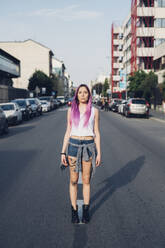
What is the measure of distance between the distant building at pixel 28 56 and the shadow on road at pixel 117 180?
269 ft

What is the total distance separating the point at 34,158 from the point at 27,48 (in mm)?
84522

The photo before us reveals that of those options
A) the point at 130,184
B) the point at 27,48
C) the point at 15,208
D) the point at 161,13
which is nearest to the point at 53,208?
the point at 15,208

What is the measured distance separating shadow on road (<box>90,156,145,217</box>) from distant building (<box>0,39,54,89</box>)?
269 feet

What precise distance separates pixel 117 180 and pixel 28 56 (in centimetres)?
8724

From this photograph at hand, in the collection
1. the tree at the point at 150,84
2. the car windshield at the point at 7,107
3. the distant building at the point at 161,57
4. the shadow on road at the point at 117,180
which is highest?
the distant building at the point at 161,57

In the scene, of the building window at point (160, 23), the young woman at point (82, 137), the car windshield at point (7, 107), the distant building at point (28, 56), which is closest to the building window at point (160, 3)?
the building window at point (160, 23)

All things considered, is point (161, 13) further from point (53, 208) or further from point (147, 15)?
point (53, 208)

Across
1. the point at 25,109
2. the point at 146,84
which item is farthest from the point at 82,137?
the point at 146,84

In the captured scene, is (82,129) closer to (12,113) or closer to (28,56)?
(12,113)

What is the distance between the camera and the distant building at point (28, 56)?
8894 centimetres

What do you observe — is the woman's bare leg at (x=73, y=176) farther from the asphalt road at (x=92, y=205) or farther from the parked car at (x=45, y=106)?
the parked car at (x=45, y=106)

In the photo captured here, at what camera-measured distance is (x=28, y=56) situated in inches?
3570

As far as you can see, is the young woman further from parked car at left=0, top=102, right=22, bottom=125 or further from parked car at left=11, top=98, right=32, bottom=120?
parked car at left=11, top=98, right=32, bottom=120

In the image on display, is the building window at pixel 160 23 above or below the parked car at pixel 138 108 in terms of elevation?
above
